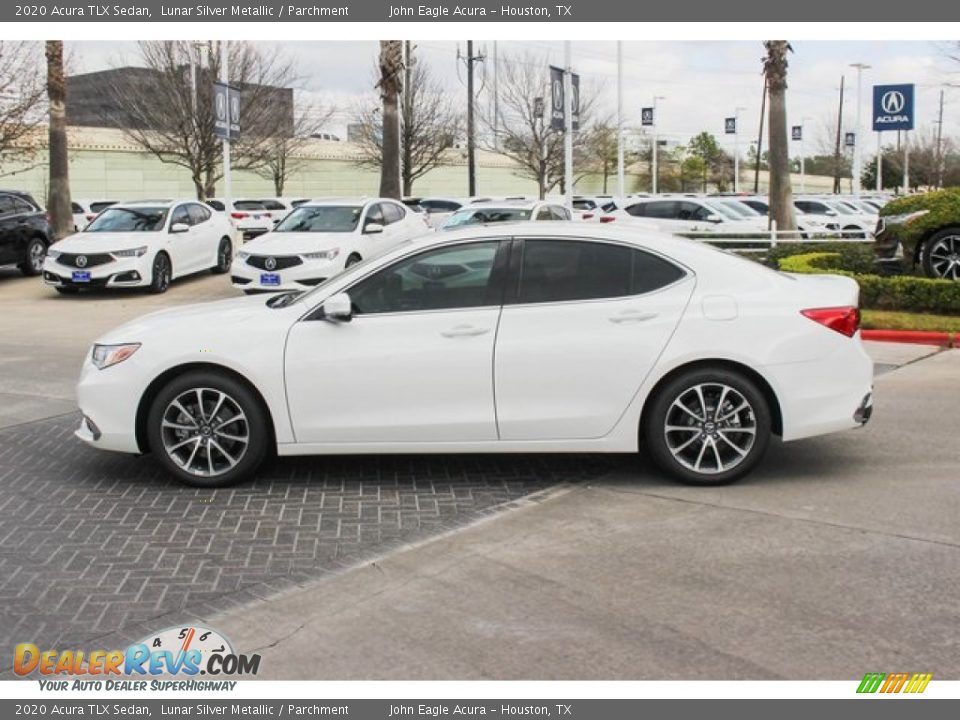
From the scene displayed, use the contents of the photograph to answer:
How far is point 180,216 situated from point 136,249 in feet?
5.55

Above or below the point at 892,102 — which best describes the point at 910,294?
below

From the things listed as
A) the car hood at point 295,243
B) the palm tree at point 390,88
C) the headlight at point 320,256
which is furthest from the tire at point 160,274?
the palm tree at point 390,88

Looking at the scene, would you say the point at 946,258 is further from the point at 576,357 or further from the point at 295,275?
the point at 576,357

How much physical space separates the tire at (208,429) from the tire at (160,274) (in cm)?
1248

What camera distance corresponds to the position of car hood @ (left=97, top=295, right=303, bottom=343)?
6258mm

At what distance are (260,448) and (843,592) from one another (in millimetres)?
3398

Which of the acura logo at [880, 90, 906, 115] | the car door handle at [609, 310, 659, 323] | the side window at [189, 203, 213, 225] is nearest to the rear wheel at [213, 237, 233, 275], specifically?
the side window at [189, 203, 213, 225]

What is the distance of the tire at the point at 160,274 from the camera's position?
716 inches

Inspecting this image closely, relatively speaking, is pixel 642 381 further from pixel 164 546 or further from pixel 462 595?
pixel 164 546

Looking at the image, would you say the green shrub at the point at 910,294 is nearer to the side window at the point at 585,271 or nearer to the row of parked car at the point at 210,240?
the row of parked car at the point at 210,240

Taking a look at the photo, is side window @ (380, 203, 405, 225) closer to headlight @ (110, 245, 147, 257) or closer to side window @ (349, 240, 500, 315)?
headlight @ (110, 245, 147, 257)

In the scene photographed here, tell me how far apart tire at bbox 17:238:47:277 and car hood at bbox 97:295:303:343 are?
15811mm

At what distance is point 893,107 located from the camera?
83.2ft

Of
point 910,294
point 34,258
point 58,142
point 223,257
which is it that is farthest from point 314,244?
point 58,142
